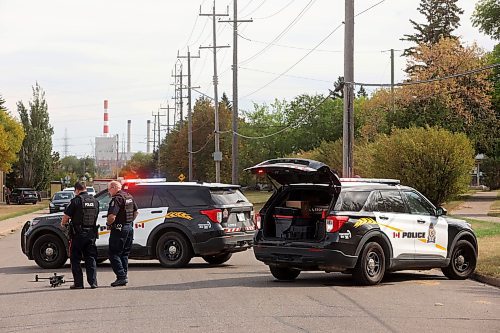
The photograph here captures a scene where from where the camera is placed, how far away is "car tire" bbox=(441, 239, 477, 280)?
1677cm

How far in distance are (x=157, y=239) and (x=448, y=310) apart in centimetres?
812

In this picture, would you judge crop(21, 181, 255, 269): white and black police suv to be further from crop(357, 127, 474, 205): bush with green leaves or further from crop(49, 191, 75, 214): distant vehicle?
crop(49, 191, 75, 214): distant vehicle

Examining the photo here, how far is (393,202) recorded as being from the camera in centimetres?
1606

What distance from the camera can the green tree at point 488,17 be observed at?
225 feet

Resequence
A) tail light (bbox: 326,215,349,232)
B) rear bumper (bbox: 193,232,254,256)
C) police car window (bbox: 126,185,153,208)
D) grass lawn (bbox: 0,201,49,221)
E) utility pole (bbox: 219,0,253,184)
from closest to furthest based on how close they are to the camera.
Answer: tail light (bbox: 326,215,349,232)
rear bumper (bbox: 193,232,254,256)
police car window (bbox: 126,185,153,208)
utility pole (bbox: 219,0,253,184)
grass lawn (bbox: 0,201,49,221)

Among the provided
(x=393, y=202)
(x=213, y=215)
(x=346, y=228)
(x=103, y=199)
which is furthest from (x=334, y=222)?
(x=103, y=199)

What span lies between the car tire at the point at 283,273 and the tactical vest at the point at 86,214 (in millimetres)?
3206

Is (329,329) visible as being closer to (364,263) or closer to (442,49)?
(364,263)

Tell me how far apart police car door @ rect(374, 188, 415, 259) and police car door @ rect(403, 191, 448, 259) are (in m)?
0.17

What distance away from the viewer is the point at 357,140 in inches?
2576

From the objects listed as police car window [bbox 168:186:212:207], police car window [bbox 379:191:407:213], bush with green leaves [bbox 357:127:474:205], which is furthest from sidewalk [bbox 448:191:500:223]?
police car window [bbox 379:191:407:213]

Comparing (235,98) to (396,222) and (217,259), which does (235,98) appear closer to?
(217,259)

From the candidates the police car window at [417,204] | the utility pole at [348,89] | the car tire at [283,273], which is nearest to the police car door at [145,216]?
the car tire at [283,273]

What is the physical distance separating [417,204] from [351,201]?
182 cm
